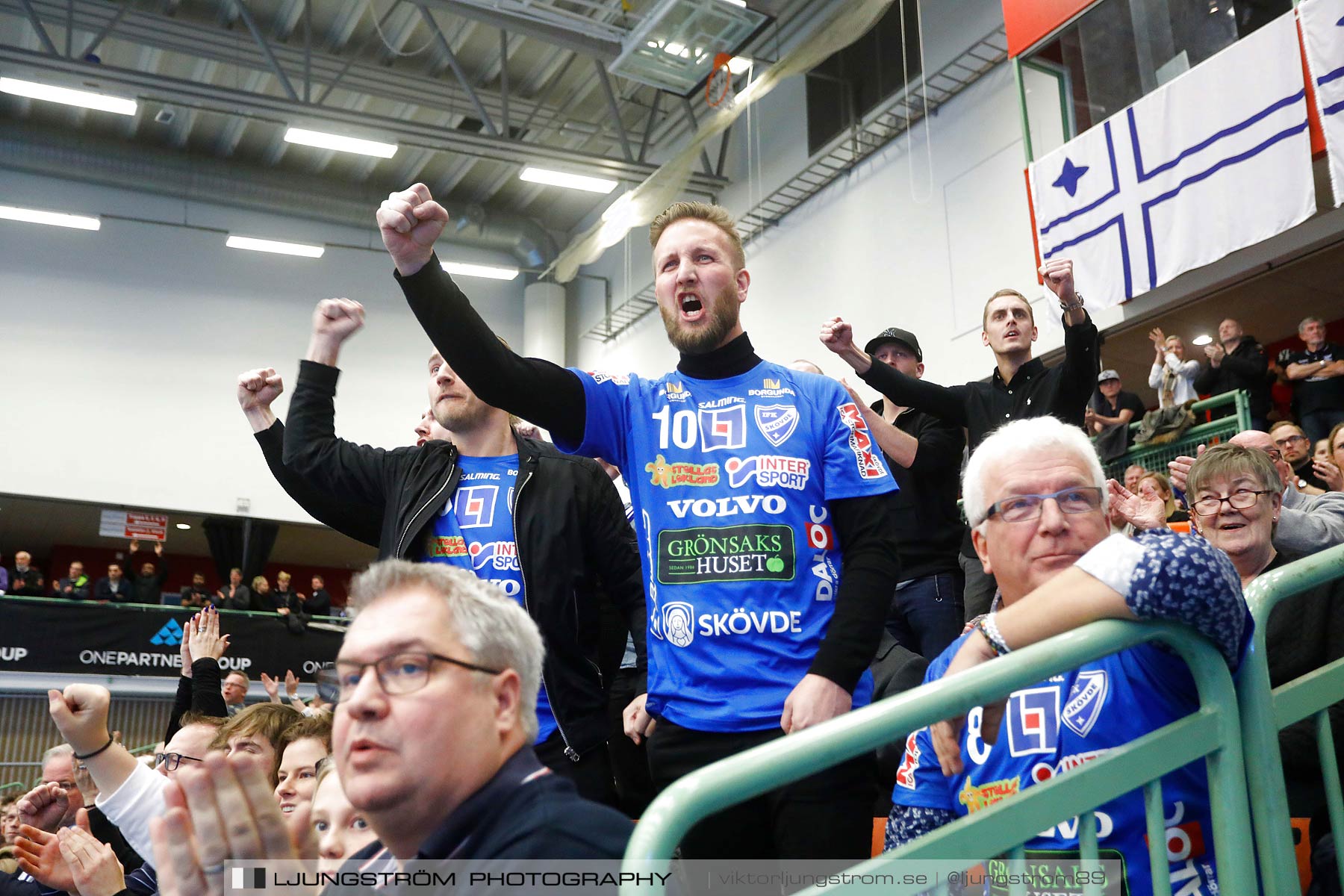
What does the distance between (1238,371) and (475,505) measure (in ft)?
22.4

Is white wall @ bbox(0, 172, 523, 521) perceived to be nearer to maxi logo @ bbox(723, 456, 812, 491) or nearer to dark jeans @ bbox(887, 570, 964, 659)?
dark jeans @ bbox(887, 570, 964, 659)

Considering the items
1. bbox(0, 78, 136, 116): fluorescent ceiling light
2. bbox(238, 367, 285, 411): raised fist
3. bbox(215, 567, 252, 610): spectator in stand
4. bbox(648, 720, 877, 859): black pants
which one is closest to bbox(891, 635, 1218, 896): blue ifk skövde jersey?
bbox(648, 720, 877, 859): black pants

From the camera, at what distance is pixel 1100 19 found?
7.89 m

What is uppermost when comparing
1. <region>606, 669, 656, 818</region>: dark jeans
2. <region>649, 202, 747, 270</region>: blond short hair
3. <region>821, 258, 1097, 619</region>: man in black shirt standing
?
<region>821, 258, 1097, 619</region>: man in black shirt standing

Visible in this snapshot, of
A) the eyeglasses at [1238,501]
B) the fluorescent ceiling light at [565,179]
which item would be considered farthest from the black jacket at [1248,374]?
the fluorescent ceiling light at [565,179]

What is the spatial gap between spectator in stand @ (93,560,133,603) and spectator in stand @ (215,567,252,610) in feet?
3.62

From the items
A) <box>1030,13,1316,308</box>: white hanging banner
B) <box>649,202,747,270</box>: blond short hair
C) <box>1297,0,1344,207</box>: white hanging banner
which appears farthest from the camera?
<box>1030,13,1316,308</box>: white hanging banner

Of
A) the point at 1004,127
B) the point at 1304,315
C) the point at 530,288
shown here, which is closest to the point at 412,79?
the point at 530,288

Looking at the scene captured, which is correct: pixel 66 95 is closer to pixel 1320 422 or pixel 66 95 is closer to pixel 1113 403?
pixel 1113 403

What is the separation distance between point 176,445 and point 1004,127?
12483 mm

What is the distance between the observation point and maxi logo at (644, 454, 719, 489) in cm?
213

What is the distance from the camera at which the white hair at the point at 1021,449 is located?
1852mm

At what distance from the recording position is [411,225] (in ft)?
6.46

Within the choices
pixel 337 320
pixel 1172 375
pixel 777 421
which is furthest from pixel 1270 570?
pixel 1172 375
